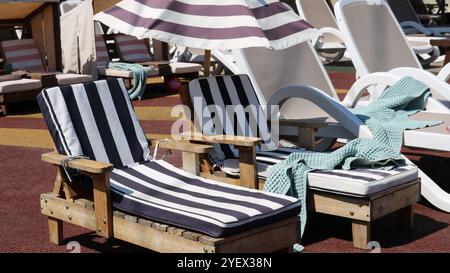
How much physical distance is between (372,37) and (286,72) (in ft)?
4.31

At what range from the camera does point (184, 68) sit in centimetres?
1190

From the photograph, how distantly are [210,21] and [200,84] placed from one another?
64cm

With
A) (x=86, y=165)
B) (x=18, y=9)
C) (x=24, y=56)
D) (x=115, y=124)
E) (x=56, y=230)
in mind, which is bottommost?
(x=56, y=230)

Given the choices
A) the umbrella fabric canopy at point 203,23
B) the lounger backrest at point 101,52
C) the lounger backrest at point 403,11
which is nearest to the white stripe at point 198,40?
the umbrella fabric canopy at point 203,23

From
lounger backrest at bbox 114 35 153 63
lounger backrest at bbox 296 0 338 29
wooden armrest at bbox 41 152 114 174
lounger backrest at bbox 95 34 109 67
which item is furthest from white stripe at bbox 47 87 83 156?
lounger backrest at bbox 296 0 338 29

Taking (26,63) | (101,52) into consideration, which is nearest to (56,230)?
(26,63)

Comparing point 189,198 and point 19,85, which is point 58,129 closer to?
point 189,198

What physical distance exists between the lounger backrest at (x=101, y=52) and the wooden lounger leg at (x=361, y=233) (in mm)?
8276

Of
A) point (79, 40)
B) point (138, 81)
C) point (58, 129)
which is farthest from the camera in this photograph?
point (79, 40)

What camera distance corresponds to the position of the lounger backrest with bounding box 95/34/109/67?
39.8ft

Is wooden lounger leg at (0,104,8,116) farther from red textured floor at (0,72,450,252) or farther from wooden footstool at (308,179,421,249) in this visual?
wooden footstool at (308,179,421,249)
